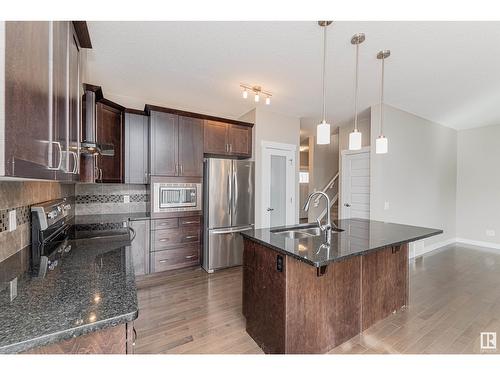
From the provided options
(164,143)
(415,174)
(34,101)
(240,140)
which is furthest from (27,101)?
(415,174)

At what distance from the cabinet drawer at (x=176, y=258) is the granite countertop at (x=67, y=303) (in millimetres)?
1986

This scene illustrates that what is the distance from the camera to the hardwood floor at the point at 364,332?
192 cm

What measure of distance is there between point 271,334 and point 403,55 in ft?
9.91

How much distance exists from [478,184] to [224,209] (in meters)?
5.86

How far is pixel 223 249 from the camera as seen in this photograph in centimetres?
359

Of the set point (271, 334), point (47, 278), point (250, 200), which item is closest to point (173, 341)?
point (271, 334)

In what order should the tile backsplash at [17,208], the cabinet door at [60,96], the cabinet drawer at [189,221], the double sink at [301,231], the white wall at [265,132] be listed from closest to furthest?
the cabinet door at [60,96] → the tile backsplash at [17,208] → the double sink at [301,231] → the cabinet drawer at [189,221] → the white wall at [265,132]

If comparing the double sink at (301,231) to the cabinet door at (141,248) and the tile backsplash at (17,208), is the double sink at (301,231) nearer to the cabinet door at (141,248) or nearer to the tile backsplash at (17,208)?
the tile backsplash at (17,208)

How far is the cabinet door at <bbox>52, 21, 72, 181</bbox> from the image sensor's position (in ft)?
3.39

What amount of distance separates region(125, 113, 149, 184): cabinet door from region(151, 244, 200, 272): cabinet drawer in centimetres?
111

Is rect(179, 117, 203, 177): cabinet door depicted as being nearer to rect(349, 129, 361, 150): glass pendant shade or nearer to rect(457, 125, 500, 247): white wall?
rect(349, 129, 361, 150): glass pendant shade

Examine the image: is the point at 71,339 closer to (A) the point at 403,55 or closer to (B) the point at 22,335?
(B) the point at 22,335

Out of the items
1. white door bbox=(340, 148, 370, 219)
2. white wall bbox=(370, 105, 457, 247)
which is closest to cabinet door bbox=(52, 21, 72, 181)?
white wall bbox=(370, 105, 457, 247)

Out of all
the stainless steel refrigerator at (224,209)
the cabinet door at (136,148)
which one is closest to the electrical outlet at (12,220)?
the cabinet door at (136,148)
